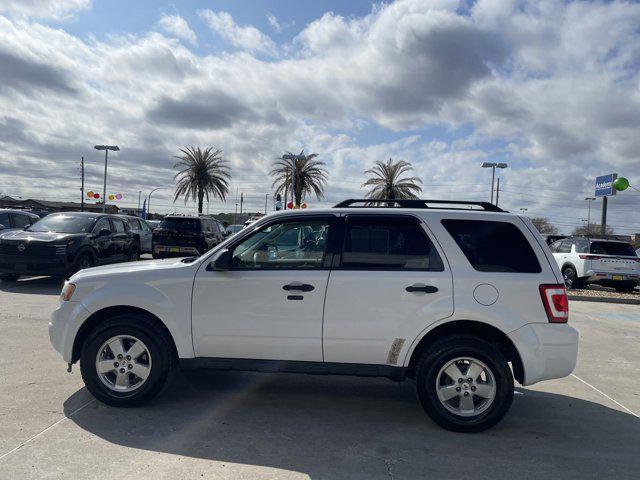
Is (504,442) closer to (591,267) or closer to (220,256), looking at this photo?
(220,256)

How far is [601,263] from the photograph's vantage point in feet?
48.6

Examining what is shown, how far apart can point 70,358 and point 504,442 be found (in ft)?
12.3

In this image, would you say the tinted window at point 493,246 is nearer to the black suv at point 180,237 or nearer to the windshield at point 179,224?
the black suv at point 180,237

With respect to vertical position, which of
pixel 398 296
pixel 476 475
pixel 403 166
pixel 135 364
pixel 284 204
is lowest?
pixel 476 475

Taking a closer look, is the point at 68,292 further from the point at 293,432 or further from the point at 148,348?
the point at 293,432

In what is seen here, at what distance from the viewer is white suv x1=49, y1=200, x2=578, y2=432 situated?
416 cm

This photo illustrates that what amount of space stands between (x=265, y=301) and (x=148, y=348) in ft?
3.61

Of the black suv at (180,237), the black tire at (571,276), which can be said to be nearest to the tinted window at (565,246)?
the black tire at (571,276)

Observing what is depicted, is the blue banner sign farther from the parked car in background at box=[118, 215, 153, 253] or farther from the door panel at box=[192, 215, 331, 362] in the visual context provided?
the door panel at box=[192, 215, 331, 362]

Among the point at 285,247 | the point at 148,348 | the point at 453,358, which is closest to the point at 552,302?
the point at 453,358

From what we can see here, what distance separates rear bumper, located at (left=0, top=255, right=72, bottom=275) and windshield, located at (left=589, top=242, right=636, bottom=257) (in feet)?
46.3

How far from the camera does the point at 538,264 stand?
425 cm

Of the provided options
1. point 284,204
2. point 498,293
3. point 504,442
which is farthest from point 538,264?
point 284,204

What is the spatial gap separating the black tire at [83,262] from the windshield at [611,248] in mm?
13682
